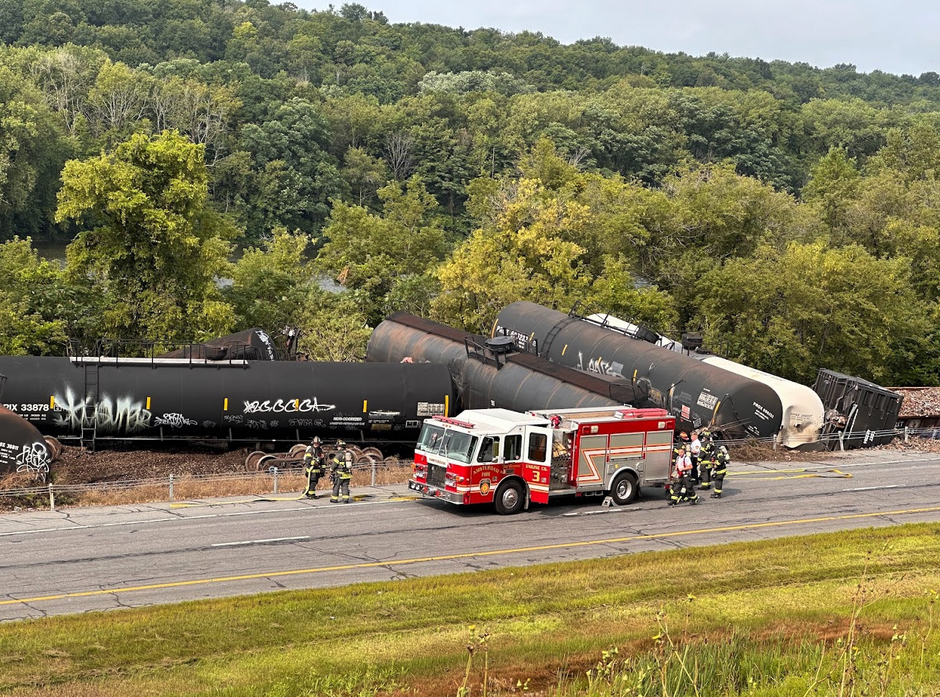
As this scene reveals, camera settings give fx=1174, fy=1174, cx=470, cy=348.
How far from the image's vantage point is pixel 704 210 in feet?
207

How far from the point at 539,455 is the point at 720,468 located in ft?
19.6

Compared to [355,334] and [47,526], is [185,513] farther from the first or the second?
[355,334]

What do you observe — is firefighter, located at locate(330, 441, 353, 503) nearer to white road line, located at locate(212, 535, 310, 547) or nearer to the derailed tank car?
white road line, located at locate(212, 535, 310, 547)

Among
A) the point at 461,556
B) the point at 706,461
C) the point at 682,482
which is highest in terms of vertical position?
the point at 706,461

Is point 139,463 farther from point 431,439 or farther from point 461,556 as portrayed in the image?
point 461,556

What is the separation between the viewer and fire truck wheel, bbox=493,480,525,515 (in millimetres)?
29328

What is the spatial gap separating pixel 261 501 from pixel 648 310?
32.3 meters

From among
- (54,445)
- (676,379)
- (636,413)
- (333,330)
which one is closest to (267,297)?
(333,330)

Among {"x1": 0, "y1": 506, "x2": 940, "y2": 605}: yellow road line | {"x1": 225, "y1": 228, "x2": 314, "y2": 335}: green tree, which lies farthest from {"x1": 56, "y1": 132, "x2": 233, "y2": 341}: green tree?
{"x1": 0, "y1": 506, "x2": 940, "y2": 605}: yellow road line

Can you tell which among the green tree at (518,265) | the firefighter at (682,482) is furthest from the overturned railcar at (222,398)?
the green tree at (518,265)

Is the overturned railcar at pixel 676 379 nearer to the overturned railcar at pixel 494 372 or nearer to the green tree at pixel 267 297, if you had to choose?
the overturned railcar at pixel 494 372

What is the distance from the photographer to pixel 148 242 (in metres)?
54.4

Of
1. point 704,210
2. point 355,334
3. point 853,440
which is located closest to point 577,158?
point 704,210

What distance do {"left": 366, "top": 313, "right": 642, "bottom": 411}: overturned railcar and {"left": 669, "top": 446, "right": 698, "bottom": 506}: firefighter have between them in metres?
2.57
